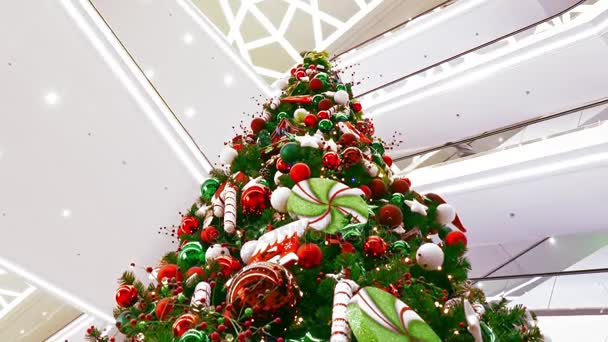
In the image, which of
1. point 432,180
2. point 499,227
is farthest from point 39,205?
point 499,227

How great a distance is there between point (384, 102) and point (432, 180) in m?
2.61

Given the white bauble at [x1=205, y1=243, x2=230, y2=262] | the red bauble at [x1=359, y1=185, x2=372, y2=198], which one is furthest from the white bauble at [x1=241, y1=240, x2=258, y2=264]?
the red bauble at [x1=359, y1=185, x2=372, y2=198]

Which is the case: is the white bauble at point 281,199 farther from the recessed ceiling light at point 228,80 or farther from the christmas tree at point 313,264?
the recessed ceiling light at point 228,80

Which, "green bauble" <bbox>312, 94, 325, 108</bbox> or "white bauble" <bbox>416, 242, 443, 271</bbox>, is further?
"green bauble" <bbox>312, 94, 325, 108</bbox>

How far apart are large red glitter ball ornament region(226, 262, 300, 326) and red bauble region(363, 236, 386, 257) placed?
46 centimetres

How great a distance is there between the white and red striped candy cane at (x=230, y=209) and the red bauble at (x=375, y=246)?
2.26 ft

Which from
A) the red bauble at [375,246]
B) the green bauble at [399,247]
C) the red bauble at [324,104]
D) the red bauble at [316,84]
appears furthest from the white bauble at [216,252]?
the red bauble at [316,84]

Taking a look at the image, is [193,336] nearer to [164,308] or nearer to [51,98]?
[164,308]

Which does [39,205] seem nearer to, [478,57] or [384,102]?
[384,102]

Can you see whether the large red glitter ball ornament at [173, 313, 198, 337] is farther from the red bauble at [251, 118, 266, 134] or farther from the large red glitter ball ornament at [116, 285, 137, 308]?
the red bauble at [251, 118, 266, 134]

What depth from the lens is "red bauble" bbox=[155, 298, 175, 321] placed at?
162cm

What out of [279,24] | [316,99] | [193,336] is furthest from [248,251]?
[279,24]

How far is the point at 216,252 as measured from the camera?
6.44 feet

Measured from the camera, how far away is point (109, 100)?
475 cm
